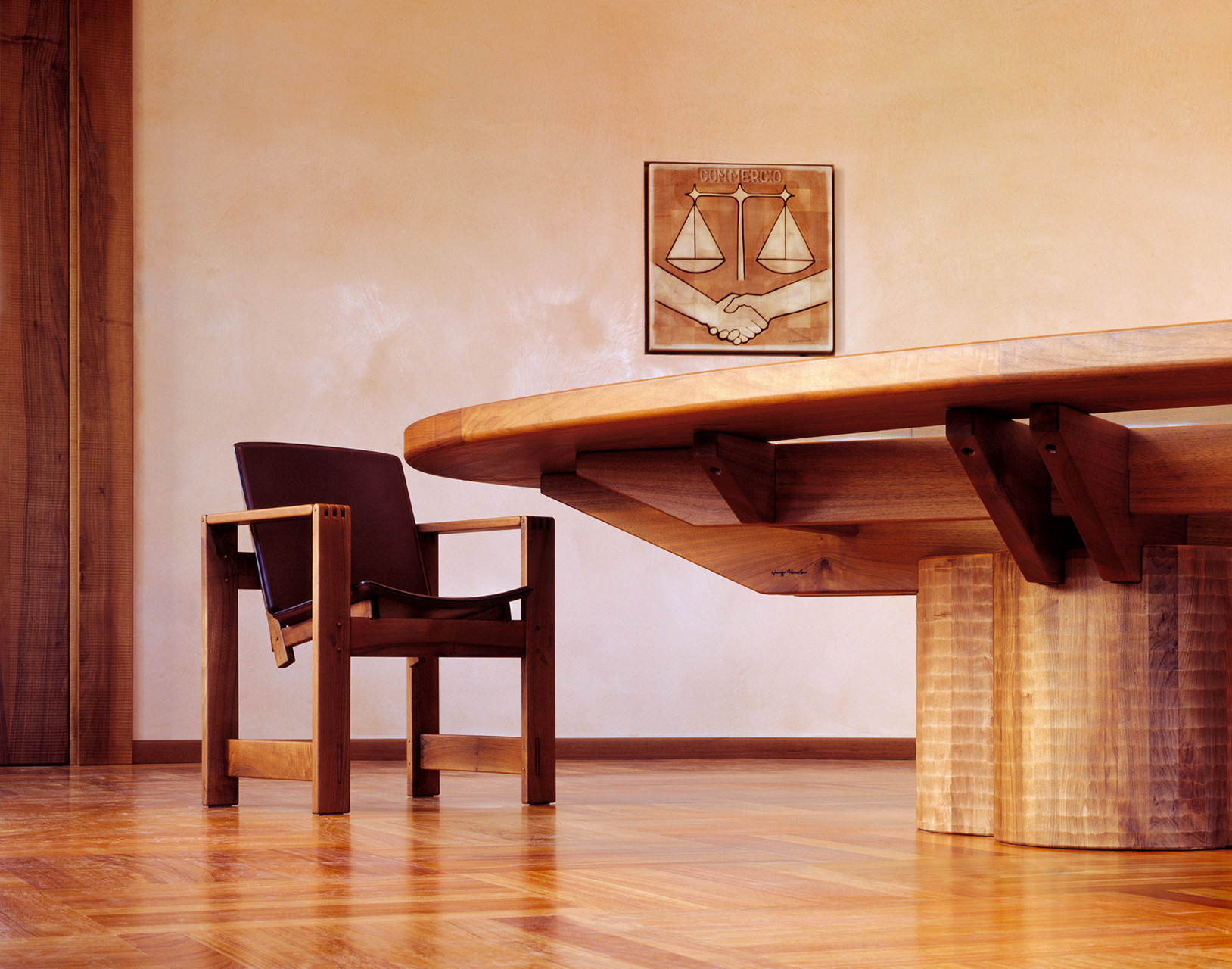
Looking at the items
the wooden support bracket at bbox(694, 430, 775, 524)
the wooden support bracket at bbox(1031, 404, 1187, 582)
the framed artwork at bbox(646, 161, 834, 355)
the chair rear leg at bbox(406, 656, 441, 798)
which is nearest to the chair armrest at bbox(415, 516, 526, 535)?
the chair rear leg at bbox(406, 656, 441, 798)

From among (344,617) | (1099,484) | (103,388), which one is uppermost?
(103,388)

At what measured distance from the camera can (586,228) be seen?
4.77 m

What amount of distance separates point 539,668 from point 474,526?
364 mm

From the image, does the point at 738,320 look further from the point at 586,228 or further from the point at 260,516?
the point at 260,516

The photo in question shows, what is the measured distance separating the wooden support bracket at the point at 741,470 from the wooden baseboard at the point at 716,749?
2651 millimetres

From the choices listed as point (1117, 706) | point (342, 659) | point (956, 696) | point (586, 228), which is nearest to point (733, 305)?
point (586, 228)

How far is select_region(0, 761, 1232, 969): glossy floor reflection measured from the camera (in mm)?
1200

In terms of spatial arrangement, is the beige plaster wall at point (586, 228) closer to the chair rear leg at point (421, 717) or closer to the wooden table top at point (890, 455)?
the chair rear leg at point (421, 717)

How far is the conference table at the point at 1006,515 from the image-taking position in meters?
1.65

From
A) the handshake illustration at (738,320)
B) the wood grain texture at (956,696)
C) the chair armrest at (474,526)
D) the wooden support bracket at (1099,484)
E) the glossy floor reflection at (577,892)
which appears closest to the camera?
the glossy floor reflection at (577,892)

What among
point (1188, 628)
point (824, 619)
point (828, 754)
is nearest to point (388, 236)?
point (824, 619)

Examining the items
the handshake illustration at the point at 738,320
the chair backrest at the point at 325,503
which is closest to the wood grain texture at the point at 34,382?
the chair backrest at the point at 325,503

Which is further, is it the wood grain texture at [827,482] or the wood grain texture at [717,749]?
the wood grain texture at [717,749]

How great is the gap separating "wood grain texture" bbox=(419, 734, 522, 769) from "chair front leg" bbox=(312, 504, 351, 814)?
1.14 ft
